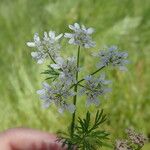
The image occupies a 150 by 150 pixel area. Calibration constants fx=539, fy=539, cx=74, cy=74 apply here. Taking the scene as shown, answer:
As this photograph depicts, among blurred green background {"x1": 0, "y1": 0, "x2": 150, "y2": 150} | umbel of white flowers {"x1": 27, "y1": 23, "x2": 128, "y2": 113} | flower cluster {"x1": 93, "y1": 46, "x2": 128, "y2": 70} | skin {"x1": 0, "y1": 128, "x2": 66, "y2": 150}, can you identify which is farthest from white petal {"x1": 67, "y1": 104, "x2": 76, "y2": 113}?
blurred green background {"x1": 0, "y1": 0, "x2": 150, "y2": 150}

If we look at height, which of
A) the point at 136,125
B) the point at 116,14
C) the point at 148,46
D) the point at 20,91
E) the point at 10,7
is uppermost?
the point at 10,7

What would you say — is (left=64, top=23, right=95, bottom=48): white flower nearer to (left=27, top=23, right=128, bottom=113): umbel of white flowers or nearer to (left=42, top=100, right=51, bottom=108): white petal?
(left=27, top=23, right=128, bottom=113): umbel of white flowers

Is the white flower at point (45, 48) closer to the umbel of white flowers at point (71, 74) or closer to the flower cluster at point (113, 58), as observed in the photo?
the umbel of white flowers at point (71, 74)

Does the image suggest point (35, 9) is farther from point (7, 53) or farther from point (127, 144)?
point (127, 144)

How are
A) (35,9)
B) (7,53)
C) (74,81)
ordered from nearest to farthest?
(74,81), (7,53), (35,9)

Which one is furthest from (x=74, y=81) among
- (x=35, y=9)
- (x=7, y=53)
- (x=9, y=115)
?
(x=35, y=9)

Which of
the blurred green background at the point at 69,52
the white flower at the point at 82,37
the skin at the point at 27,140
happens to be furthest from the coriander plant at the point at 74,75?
the blurred green background at the point at 69,52
